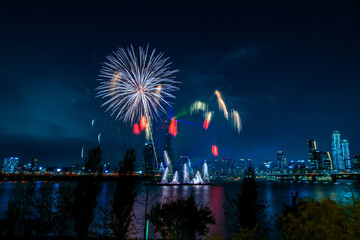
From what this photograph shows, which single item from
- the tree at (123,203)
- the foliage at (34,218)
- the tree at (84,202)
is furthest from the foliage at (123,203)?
the foliage at (34,218)

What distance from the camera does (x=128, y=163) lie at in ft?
83.8

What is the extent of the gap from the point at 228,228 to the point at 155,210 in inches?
1302

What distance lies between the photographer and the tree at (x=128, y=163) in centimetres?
2489

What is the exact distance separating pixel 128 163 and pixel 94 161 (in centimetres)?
351

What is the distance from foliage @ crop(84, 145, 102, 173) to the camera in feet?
80.7

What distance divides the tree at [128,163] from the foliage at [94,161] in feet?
7.56

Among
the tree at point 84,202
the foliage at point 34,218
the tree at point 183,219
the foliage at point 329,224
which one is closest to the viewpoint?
the foliage at point 329,224

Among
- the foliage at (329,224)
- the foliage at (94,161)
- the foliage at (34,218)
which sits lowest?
the foliage at (34,218)

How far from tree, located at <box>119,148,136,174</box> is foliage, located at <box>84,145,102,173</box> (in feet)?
7.56

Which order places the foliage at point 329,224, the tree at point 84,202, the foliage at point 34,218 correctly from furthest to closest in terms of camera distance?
the tree at point 84,202, the foliage at point 34,218, the foliage at point 329,224

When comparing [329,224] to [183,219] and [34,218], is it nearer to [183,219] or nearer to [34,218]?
[183,219]

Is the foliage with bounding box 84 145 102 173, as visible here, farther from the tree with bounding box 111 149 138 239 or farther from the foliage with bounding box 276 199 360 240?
the foliage with bounding box 276 199 360 240

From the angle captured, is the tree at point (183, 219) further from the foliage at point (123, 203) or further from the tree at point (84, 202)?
the tree at point (84, 202)

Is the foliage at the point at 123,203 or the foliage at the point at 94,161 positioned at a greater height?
the foliage at the point at 94,161
